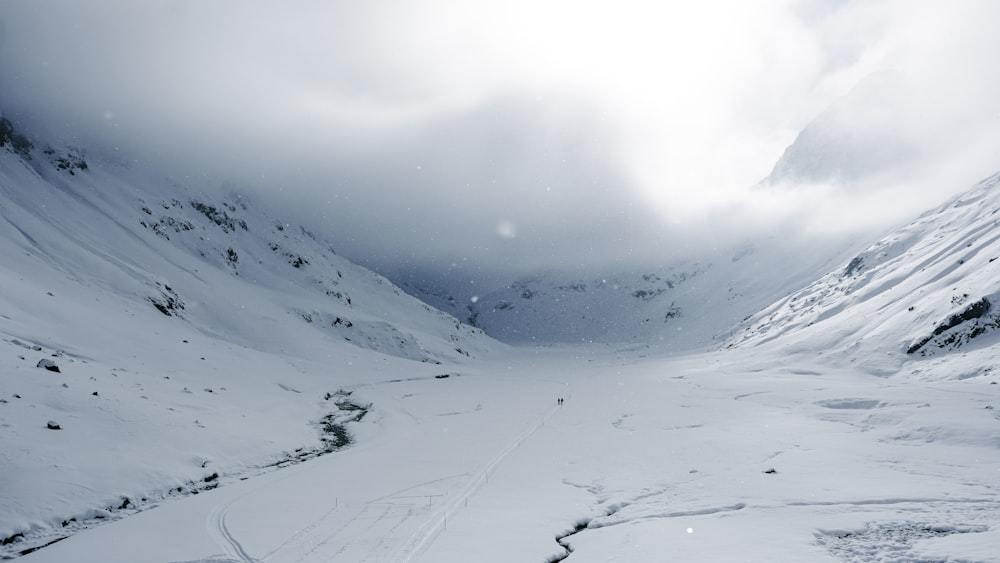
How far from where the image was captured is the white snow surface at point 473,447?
1367 cm

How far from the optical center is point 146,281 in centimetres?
7094

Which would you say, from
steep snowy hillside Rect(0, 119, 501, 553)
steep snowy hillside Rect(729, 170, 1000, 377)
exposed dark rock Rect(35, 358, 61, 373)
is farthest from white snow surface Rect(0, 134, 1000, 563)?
steep snowy hillside Rect(729, 170, 1000, 377)

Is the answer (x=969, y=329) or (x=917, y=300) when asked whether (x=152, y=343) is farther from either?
(x=917, y=300)

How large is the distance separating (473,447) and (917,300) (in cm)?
5603

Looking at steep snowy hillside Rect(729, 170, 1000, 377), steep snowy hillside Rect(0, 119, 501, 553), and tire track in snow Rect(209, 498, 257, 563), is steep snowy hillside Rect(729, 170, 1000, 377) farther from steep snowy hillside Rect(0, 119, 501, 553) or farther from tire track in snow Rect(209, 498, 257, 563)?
steep snowy hillside Rect(0, 119, 501, 553)

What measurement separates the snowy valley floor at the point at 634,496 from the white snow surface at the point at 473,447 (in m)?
0.11

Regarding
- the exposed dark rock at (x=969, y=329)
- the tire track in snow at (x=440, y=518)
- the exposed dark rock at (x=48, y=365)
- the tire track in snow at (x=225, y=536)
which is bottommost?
the exposed dark rock at (x=969, y=329)

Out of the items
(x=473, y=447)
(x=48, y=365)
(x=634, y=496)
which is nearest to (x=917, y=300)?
(x=473, y=447)

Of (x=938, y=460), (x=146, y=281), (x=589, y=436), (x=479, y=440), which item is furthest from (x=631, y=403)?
(x=146, y=281)

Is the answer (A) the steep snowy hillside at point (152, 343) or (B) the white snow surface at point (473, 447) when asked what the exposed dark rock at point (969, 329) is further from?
(A) the steep snowy hillside at point (152, 343)

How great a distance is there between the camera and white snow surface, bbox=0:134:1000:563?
13.7 m

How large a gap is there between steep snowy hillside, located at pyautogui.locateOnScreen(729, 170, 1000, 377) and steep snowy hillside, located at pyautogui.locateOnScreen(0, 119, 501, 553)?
49832 millimetres

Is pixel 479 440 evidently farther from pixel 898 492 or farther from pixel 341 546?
pixel 898 492

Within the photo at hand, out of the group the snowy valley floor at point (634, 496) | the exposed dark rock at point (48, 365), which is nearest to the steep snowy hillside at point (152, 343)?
the exposed dark rock at point (48, 365)
